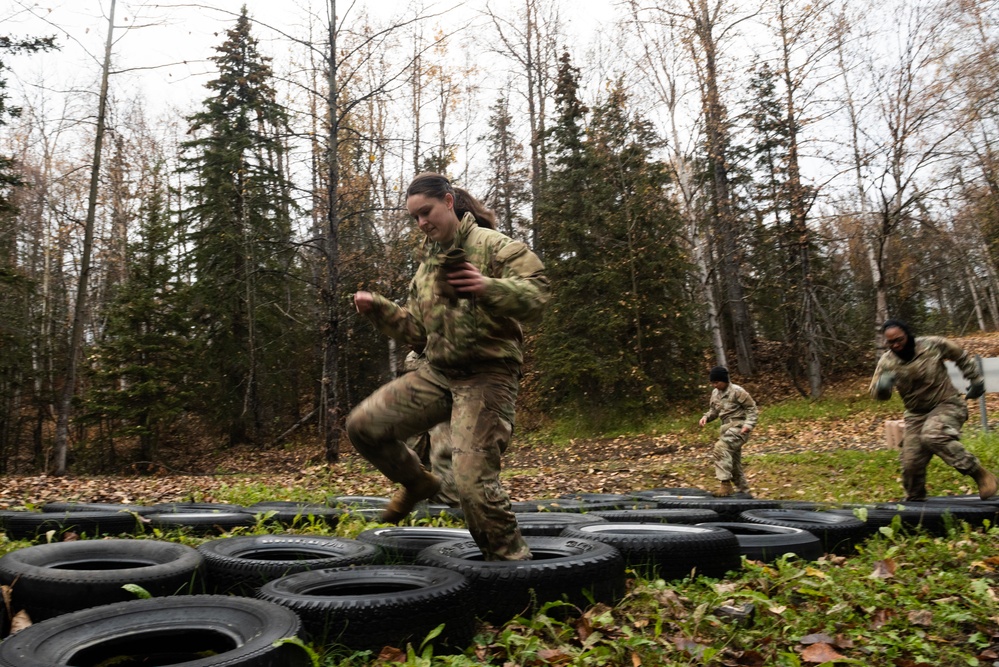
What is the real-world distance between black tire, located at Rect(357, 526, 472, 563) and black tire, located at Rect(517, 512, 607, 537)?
53cm

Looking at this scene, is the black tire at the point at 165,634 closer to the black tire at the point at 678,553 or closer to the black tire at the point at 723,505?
the black tire at the point at 678,553

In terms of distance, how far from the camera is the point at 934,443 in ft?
25.9

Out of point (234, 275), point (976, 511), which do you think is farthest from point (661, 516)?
point (234, 275)

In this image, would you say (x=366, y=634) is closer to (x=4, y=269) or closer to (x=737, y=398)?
(x=737, y=398)

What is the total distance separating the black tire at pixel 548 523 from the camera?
17.1ft

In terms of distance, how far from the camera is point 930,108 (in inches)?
707

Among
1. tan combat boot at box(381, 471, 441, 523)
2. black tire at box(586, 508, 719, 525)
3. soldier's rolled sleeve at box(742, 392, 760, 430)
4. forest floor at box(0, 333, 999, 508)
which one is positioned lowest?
forest floor at box(0, 333, 999, 508)

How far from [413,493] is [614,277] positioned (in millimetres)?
18116

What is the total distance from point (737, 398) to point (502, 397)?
7.83 metres

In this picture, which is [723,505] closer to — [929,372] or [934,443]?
[934,443]

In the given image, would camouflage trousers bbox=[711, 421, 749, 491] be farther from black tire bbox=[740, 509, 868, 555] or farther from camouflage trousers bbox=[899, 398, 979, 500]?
black tire bbox=[740, 509, 868, 555]

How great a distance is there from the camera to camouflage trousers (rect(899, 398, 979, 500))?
7770mm

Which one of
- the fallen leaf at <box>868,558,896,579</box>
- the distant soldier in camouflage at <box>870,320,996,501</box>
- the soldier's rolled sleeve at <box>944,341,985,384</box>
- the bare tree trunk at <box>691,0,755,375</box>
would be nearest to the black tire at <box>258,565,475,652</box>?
the fallen leaf at <box>868,558,896,579</box>

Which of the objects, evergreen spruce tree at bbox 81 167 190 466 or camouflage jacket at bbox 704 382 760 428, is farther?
evergreen spruce tree at bbox 81 167 190 466
